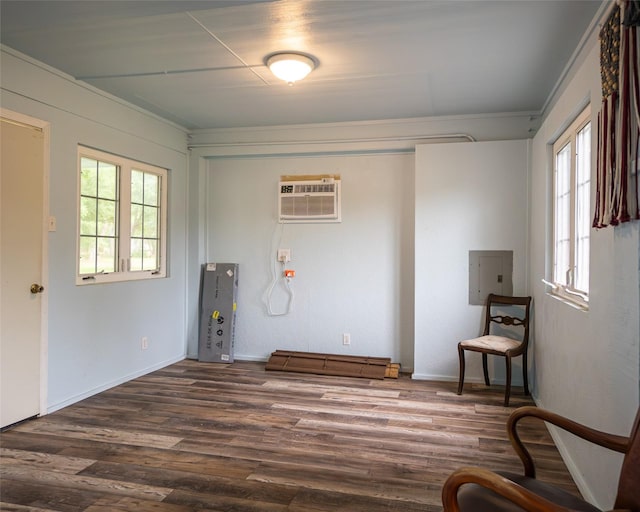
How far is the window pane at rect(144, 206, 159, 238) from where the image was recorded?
15.7 feet

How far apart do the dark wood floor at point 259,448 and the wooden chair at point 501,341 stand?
0.21m

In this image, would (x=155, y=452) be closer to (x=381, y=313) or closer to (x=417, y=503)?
(x=417, y=503)

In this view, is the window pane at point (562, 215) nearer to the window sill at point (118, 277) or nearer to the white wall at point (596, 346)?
the white wall at point (596, 346)

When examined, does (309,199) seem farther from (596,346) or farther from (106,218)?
(596,346)

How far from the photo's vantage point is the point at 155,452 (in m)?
2.92

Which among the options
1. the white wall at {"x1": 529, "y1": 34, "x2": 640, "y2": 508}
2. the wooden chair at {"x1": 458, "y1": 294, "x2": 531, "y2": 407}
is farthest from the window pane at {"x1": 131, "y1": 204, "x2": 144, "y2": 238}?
the white wall at {"x1": 529, "y1": 34, "x2": 640, "y2": 508}

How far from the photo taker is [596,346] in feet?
7.32

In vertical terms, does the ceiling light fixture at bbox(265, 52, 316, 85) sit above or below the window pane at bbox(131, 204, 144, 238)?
above

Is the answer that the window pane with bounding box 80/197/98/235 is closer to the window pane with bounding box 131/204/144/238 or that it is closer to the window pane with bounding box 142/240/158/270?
the window pane with bounding box 131/204/144/238

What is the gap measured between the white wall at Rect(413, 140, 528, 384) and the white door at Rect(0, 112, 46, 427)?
321 centimetres

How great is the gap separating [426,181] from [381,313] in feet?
4.71

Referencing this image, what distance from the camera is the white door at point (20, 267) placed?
3178 millimetres

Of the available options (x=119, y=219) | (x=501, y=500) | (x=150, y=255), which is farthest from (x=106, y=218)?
(x=501, y=500)

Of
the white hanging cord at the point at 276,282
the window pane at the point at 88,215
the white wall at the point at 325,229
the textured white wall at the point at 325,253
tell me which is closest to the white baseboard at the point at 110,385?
the white wall at the point at 325,229
